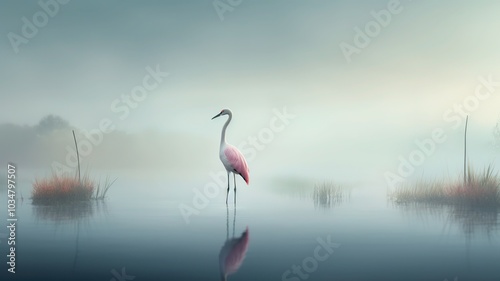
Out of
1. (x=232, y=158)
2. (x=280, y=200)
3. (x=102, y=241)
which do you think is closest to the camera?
(x=102, y=241)

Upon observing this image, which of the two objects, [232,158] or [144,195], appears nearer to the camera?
[232,158]

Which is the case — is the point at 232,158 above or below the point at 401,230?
above

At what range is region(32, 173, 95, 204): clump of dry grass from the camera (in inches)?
527

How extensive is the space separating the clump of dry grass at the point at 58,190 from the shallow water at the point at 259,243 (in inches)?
16.9

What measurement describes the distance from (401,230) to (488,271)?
9.52 ft

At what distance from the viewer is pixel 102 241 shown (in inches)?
334

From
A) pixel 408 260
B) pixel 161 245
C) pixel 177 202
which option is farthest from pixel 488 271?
pixel 177 202

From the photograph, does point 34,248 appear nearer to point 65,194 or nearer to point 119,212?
point 119,212

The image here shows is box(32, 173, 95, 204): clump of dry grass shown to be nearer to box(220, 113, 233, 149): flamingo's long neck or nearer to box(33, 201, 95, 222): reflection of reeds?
box(33, 201, 95, 222): reflection of reeds

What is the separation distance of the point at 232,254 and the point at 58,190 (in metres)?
7.57

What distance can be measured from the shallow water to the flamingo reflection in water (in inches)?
1.2

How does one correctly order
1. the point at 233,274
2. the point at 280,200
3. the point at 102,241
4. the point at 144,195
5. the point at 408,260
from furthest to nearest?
the point at 144,195 < the point at 280,200 < the point at 102,241 < the point at 408,260 < the point at 233,274

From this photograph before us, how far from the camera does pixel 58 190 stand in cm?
1348

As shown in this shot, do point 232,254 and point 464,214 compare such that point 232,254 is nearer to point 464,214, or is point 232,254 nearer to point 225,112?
point 464,214
